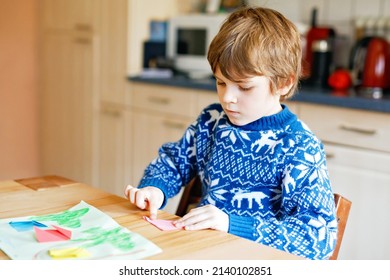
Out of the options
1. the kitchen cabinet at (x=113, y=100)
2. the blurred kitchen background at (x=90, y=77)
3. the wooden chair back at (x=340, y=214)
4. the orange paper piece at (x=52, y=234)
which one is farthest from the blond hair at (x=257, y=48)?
the kitchen cabinet at (x=113, y=100)

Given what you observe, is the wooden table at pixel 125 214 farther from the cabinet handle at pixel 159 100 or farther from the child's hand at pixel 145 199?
the cabinet handle at pixel 159 100

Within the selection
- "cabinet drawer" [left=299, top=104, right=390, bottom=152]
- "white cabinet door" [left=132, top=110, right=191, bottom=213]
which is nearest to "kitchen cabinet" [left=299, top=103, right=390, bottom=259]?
"cabinet drawer" [left=299, top=104, right=390, bottom=152]

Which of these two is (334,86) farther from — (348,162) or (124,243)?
(124,243)

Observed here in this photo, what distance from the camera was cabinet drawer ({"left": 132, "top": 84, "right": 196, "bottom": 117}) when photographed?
9.26 feet

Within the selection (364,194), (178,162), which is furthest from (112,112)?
(178,162)

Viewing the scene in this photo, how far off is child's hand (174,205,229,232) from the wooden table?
1 cm

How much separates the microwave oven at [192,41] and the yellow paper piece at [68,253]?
2.18 meters

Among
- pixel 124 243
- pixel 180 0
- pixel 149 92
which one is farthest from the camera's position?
pixel 180 0

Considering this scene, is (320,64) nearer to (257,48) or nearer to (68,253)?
(257,48)

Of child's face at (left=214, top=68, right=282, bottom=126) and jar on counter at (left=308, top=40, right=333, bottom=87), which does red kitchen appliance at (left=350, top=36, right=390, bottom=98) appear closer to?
jar on counter at (left=308, top=40, right=333, bottom=87)

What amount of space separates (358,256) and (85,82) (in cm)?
184

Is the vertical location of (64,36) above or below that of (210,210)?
above

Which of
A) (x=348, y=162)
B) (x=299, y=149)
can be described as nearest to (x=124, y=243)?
(x=299, y=149)

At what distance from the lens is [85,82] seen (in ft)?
11.2
